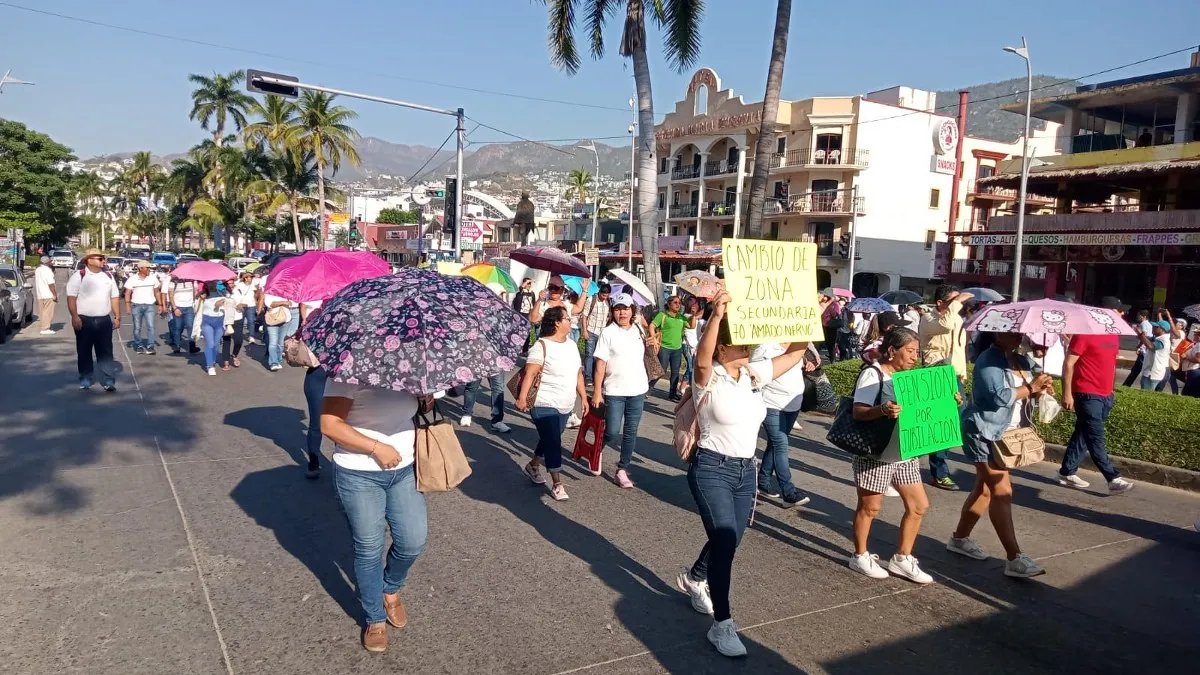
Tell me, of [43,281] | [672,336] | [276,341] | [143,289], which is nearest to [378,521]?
[672,336]

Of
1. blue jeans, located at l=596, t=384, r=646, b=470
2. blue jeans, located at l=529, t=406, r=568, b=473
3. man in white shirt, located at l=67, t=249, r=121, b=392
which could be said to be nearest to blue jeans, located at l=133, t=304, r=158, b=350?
man in white shirt, located at l=67, t=249, r=121, b=392

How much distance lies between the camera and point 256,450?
7871mm

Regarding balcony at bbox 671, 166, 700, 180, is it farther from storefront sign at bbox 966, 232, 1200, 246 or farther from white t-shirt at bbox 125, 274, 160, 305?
white t-shirt at bbox 125, 274, 160, 305

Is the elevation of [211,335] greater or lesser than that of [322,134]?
lesser

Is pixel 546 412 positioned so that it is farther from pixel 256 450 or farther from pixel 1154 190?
pixel 1154 190

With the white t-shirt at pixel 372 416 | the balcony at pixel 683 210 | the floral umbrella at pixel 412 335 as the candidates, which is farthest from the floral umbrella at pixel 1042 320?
the balcony at pixel 683 210

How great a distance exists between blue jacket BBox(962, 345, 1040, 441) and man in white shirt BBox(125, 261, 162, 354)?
1344 cm

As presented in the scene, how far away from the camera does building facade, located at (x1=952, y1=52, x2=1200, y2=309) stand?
2941 cm

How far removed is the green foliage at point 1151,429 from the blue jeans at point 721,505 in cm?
620

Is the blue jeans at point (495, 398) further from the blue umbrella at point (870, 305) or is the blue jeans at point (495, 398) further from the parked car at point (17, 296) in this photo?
the parked car at point (17, 296)

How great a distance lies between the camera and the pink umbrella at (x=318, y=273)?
684 cm

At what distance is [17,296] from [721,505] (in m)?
18.8

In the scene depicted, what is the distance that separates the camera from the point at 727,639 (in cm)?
402

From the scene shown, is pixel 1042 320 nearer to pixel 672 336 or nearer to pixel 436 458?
pixel 436 458
